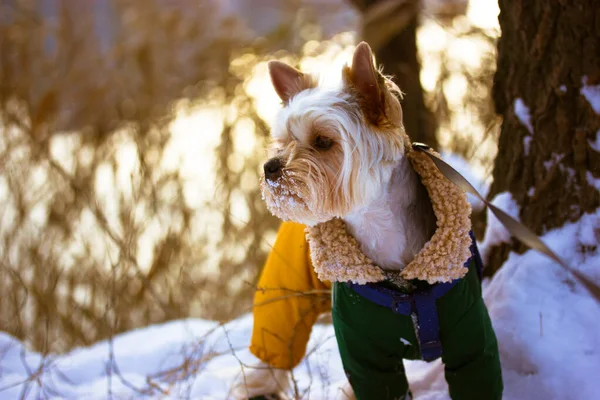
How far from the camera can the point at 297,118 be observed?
2016mm

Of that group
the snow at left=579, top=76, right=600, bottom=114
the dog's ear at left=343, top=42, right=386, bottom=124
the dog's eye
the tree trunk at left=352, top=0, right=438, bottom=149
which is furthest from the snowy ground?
the tree trunk at left=352, top=0, right=438, bottom=149

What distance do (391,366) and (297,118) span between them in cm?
99

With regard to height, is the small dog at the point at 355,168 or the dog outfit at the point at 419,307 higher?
the small dog at the point at 355,168

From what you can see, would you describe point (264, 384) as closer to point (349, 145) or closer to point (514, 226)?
point (349, 145)

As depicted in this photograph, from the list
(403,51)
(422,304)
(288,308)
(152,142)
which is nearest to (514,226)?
(422,304)

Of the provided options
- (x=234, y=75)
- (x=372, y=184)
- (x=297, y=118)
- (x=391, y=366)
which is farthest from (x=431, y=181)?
(x=234, y=75)

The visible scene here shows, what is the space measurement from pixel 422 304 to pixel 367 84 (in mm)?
794

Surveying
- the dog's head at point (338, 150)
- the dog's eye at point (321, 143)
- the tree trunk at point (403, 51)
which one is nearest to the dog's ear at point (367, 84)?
the dog's head at point (338, 150)

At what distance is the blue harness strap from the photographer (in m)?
1.98

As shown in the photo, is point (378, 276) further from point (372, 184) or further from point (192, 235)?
point (192, 235)

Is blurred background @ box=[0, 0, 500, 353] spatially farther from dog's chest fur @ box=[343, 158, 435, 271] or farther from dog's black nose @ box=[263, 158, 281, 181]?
dog's black nose @ box=[263, 158, 281, 181]

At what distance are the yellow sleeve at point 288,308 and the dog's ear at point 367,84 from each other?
0.70m

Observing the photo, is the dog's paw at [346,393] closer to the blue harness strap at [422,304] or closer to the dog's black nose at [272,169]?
the blue harness strap at [422,304]

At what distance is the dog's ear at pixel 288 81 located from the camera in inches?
87.4
